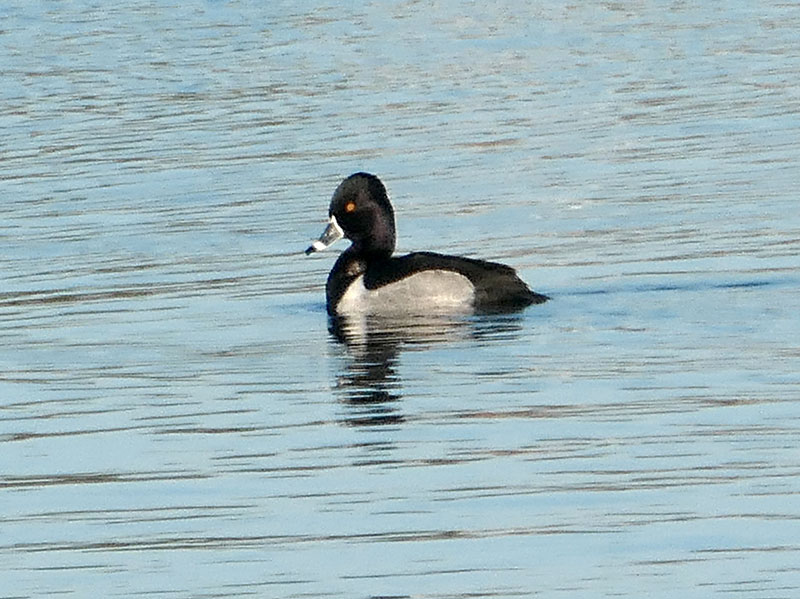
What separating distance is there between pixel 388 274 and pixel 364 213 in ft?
3.52

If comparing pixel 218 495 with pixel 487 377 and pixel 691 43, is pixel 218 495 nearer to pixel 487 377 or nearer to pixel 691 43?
pixel 487 377

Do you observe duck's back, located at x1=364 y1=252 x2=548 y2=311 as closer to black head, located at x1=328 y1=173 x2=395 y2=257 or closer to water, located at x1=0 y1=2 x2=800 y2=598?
water, located at x1=0 y1=2 x2=800 y2=598

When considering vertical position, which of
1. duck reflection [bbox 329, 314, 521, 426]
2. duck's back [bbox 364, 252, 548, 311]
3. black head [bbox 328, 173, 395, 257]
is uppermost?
black head [bbox 328, 173, 395, 257]

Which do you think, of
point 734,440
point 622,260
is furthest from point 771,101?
point 734,440

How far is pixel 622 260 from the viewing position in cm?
1681

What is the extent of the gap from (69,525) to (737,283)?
6776 millimetres

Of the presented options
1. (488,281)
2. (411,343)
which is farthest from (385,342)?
(488,281)

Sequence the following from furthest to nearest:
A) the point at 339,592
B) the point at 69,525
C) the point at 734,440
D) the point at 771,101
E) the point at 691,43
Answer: the point at 691,43 < the point at 771,101 < the point at 734,440 < the point at 69,525 < the point at 339,592

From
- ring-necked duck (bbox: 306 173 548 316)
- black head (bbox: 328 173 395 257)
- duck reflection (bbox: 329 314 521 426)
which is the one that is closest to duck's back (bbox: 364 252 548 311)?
ring-necked duck (bbox: 306 173 548 316)

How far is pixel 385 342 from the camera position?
48.1ft

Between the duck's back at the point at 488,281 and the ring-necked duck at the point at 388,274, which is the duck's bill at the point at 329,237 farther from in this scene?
the duck's back at the point at 488,281

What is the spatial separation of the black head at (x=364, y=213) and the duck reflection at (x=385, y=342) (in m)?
1.22

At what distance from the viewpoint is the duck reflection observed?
40.7ft

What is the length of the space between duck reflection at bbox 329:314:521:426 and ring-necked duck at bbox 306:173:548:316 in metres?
0.13
